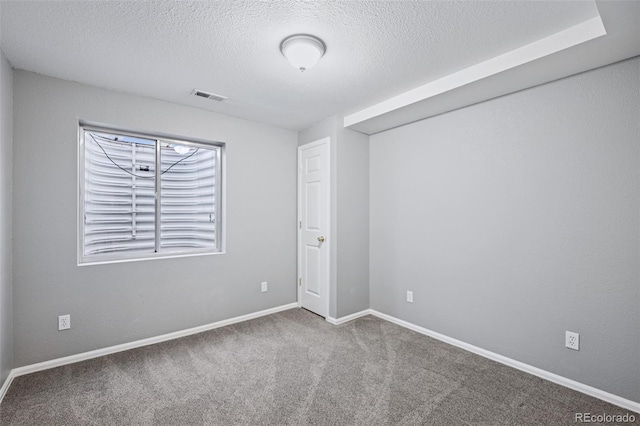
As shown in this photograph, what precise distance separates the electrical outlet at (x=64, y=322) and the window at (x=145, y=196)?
473 millimetres

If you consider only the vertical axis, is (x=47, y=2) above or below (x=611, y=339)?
above

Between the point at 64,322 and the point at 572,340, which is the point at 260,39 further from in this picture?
the point at 572,340

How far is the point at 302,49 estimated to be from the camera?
→ 1.98 m

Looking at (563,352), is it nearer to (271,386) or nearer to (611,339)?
(611,339)

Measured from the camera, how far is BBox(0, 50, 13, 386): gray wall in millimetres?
2111

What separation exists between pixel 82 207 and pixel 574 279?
4.00 meters

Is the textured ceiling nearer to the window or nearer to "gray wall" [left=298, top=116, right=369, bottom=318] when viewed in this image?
the window

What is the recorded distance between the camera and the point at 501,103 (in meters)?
2.58

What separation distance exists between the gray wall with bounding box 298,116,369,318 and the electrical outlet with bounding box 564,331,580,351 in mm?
1970

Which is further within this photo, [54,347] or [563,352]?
[54,347]

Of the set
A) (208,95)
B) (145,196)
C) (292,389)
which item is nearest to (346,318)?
(292,389)

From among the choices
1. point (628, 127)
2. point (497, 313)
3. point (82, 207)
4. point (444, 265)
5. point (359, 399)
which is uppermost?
point (628, 127)

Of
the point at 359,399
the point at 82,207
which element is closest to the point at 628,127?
the point at 359,399

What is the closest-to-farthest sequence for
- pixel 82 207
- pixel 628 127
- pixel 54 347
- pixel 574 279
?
pixel 628 127 → pixel 574 279 → pixel 54 347 → pixel 82 207
